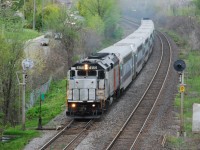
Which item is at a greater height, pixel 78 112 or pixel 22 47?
pixel 22 47

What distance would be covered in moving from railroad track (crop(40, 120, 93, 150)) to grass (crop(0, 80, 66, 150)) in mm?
1076

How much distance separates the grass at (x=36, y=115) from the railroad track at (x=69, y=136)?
108cm

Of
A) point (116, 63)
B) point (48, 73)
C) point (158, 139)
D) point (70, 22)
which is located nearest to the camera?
point (158, 139)

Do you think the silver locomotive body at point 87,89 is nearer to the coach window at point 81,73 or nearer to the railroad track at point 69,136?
the coach window at point 81,73

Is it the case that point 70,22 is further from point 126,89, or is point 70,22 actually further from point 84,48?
point 126,89

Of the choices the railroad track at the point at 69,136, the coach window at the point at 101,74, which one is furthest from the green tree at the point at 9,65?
the coach window at the point at 101,74

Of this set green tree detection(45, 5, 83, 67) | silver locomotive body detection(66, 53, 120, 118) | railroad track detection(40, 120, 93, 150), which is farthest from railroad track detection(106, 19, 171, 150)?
green tree detection(45, 5, 83, 67)

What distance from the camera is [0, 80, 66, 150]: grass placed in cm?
2293

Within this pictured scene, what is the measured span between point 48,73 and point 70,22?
7.72 meters

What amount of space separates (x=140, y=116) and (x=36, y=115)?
6.00m

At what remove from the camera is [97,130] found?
25156 millimetres

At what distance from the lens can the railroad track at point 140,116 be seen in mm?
22625

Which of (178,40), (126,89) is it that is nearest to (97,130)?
(126,89)

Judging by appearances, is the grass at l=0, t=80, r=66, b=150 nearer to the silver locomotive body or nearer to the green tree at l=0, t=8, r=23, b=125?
the green tree at l=0, t=8, r=23, b=125
